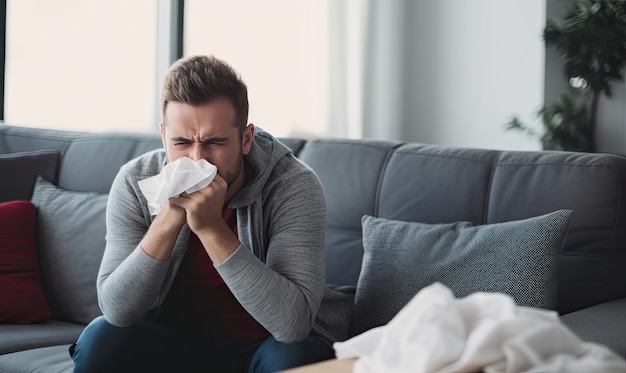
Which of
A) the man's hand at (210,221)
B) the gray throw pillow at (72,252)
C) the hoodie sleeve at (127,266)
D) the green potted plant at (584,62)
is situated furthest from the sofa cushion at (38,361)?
the green potted plant at (584,62)

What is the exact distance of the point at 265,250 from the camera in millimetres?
1909

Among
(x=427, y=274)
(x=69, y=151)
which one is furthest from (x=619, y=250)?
(x=69, y=151)

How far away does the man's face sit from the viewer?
1.78m

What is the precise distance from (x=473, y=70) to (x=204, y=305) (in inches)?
141

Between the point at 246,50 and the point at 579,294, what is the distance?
2996mm

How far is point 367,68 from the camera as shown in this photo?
525 centimetres

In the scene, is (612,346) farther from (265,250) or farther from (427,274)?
(265,250)

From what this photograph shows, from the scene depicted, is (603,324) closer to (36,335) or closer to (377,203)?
(377,203)

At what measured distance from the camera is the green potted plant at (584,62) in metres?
4.43

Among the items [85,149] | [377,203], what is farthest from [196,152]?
[85,149]

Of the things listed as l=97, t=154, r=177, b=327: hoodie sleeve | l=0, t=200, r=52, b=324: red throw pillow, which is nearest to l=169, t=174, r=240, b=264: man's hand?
l=97, t=154, r=177, b=327: hoodie sleeve

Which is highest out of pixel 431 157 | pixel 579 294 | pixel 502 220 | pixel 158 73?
pixel 158 73

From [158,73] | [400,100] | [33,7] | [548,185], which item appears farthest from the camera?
[400,100]

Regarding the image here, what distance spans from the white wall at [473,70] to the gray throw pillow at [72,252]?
3.09m
